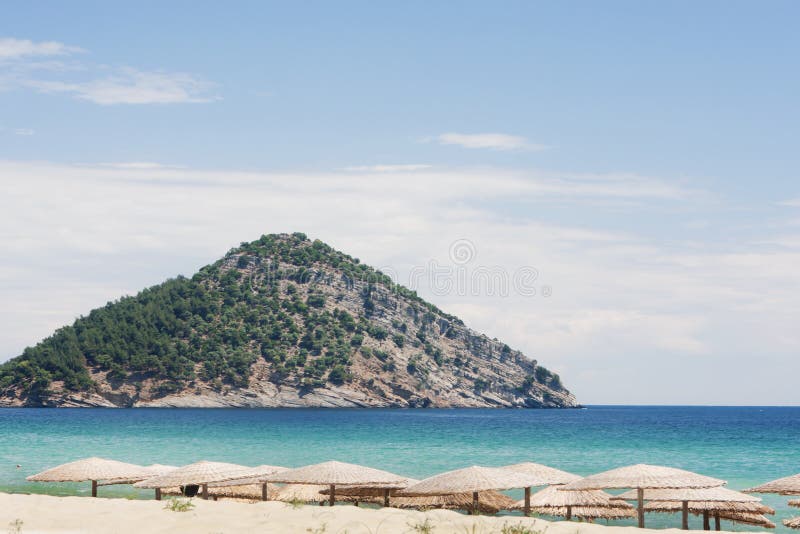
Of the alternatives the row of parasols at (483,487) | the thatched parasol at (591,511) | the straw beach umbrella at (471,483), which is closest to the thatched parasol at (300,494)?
the row of parasols at (483,487)

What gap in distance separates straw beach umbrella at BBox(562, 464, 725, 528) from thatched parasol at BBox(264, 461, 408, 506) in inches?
175

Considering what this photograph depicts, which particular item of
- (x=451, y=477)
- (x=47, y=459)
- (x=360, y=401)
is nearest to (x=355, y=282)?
(x=360, y=401)

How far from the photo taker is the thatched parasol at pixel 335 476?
1911cm

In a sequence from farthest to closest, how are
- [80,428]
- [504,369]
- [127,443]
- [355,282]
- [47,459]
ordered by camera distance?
[504,369] < [355,282] < [80,428] < [127,443] < [47,459]

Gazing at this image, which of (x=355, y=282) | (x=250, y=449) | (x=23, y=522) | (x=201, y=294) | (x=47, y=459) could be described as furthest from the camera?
(x=355, y=282)

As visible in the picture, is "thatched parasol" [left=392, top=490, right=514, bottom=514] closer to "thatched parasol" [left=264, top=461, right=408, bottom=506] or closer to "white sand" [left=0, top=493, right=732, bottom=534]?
"thatched parasol" [left=264, top=461, right=408, bottom=506]

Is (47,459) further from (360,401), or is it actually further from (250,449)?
(360,401)

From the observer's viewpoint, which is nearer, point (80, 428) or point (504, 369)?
point (80, 428)

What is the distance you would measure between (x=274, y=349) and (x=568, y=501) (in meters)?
117

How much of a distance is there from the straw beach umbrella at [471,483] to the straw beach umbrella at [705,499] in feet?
9.27

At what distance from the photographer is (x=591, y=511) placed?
67.6 ft

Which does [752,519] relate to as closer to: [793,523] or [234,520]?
[793,523]

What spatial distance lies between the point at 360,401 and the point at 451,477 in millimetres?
115267

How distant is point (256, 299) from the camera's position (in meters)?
146
